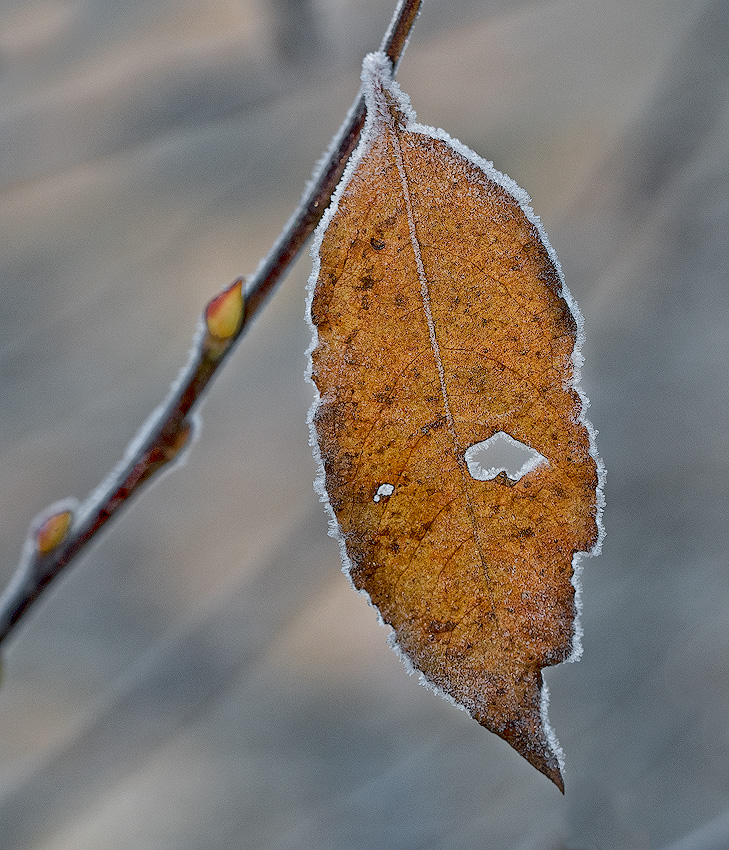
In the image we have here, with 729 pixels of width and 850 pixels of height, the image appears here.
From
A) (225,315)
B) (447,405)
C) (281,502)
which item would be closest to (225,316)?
(225,315)

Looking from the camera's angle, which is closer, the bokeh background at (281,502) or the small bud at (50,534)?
the small bud at (50,534)

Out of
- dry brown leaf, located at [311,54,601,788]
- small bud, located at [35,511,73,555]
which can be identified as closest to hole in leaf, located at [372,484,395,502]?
dry brown leaf, located at [311,54,601,788]

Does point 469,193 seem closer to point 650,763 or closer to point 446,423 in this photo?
point 446,423

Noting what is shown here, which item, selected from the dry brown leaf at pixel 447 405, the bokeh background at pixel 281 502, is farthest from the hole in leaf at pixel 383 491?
the bokeh background at pixel 281 502

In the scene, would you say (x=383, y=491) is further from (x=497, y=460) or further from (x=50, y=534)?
(x=50, y=534)

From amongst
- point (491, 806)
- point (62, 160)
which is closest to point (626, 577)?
point (491, 806)

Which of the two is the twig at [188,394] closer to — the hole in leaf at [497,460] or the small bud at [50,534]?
the small bud at [50,534]
